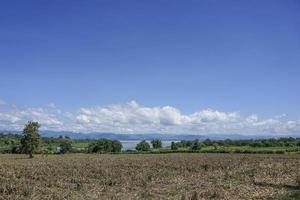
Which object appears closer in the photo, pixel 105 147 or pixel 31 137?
pixel 31 137

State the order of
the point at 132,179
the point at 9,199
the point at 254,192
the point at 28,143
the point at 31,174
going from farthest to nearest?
the point at 28,143 < the point at 31,174 < the point at 132,179 < the point at 254,192 < the point at 9,199

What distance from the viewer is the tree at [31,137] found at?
10200 cm

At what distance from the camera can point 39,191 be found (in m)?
32.9

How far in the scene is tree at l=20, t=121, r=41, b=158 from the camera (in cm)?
10200

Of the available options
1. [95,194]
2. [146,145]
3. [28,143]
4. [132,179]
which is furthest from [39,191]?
[146,145]

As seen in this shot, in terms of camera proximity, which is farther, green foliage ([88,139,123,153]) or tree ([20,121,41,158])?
green foliage ([88,139,123,153])

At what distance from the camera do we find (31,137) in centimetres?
10219

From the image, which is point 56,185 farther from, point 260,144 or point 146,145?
point 260,144

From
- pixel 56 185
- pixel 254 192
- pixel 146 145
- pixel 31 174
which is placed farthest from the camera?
pixel 146 145

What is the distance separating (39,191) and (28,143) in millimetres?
72082

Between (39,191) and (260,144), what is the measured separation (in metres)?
141

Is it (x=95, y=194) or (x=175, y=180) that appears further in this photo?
(x=175, y=180)

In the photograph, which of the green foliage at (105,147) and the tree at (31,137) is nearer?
the tree at (31,137)

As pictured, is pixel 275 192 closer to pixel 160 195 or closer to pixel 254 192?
pixel 254 192
